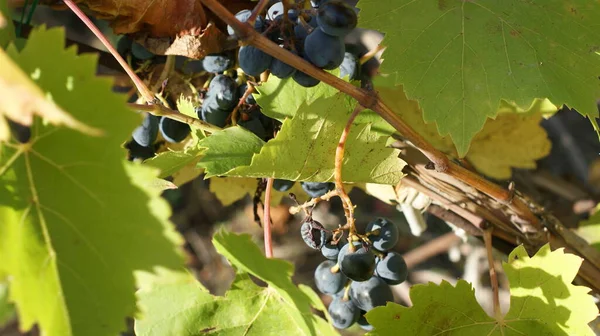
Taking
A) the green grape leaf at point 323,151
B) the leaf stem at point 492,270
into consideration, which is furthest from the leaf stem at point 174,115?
the leaf stem at point 492,270

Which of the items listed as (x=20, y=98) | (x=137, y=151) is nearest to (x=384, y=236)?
(x=137, y=151)

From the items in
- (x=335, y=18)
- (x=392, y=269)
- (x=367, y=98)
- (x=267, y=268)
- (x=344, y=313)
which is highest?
(x=335, y=18)

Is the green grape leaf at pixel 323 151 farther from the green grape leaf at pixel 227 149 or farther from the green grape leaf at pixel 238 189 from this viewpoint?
the green grape leaf at pixel 238 189

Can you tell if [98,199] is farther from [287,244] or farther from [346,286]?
[287,244]

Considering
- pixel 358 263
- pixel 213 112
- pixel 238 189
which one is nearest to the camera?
pixel 358 263

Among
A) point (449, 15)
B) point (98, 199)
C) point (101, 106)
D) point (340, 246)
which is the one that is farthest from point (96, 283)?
point (449, 15)

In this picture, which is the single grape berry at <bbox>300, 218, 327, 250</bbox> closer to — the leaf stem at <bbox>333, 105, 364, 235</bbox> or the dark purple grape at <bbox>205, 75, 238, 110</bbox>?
the leaf stem at <bbox>333, 105, 364, 235</bbox>

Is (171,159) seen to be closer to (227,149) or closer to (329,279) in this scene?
(227,149)
